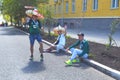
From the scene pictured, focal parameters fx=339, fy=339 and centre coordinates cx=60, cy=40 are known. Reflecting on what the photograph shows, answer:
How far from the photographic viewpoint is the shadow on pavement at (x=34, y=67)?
10.6 meters

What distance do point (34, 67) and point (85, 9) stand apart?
33.8 m

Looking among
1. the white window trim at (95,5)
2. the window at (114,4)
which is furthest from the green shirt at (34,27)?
the white window trim at (95,5)

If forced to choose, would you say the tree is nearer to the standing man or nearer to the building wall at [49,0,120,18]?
the building wall at [49,0,120,18]

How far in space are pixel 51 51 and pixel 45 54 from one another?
0.72 metres

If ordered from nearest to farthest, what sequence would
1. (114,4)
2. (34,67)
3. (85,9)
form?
(34,67) → (114,4) → (85,9)

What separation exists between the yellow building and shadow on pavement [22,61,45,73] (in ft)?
66.4

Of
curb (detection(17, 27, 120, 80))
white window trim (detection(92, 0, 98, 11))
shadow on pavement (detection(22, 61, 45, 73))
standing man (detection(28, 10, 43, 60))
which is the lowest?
shadow on pavement (detection(22, 61, 45, 73))

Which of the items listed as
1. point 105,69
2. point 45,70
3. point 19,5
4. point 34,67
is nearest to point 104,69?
point 105,69

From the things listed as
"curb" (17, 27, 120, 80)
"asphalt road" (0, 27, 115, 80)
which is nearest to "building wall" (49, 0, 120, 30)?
"asphalt road" (0, 27, 115, 80)

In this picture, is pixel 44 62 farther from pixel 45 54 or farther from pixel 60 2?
pixel 60 2

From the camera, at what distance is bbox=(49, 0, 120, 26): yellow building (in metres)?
36.7

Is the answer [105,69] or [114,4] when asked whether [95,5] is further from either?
[105,69]

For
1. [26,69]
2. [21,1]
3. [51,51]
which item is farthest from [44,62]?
[21,1]

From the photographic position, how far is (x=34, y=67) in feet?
36.7
